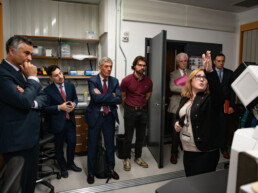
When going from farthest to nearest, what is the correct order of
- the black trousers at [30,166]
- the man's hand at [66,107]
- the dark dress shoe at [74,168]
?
the dark dress shoe at [74,168], the man's hand at [66,107], the black trousers at [30,166]

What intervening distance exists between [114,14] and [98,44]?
2.60ft

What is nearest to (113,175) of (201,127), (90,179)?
(90,179)

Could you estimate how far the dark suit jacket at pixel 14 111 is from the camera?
1382 millimetres

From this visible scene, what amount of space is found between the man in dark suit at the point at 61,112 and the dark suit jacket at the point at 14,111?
0.99 m

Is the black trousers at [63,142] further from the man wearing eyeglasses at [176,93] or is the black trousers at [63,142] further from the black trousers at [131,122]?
the man wearing eyeglasses at [176,93]

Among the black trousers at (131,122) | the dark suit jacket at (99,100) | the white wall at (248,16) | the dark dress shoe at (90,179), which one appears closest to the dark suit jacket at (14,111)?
the dark suit jacket at (99,100)

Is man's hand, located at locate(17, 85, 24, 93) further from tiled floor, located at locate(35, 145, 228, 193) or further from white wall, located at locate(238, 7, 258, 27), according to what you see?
white wall, located at locate(238, 7, 258, 27)

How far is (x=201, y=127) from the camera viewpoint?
1.54 m

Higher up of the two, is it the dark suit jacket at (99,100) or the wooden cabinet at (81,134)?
the dark suit jacket at (99,100)

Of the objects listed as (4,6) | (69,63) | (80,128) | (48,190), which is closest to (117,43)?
(69,63)

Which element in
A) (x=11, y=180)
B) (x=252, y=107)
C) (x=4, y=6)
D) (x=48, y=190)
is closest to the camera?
(x=11, y=180)

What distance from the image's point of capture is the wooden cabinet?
3230 millimetres

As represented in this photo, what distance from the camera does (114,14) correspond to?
3.31 m

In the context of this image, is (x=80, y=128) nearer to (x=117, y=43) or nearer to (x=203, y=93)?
(x=117, y=43)
